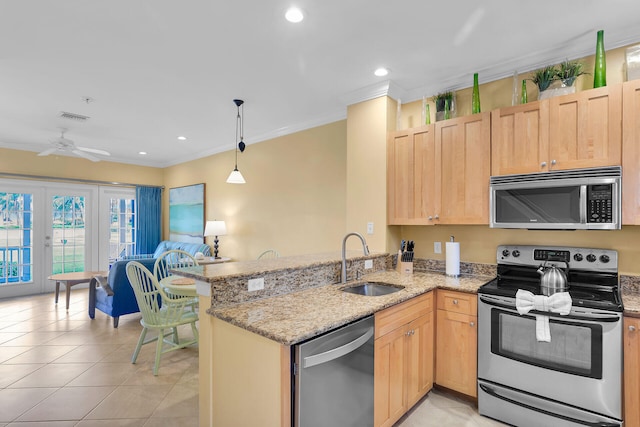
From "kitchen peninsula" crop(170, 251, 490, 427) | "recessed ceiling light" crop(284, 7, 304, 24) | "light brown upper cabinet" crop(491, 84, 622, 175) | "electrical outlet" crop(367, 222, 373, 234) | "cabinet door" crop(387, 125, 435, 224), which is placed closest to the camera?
"kitchen peninsula" crop(170, 251, 490, 427)

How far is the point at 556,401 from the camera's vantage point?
202cm

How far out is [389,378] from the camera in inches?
79.3

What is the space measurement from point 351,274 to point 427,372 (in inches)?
36.0

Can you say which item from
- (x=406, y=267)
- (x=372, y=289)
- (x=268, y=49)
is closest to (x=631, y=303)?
(x=406, y=267)

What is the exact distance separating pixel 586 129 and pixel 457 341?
5.64 feet

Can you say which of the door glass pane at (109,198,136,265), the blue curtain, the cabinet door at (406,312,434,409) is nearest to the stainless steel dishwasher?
the cabinet door at (406,312,434,409)

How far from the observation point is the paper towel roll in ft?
9.39

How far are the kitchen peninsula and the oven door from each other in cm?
30

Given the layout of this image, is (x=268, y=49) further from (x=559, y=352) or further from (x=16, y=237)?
(x=16, y=237)

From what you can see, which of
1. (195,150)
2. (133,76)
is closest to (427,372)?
(133,76)

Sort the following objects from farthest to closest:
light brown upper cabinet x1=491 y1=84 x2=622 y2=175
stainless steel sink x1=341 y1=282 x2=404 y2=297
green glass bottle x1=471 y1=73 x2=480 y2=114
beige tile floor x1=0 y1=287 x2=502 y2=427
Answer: green glass bottle x1=471 y1=73 x2=480 y2=114 → stainless steel sink x1=341 y1=282 x2=404 y2=297 → beige tile floor x1=0 y1=287 x2=502 y2=427 → light brown upper cabinet x1=491 y1=84 x2=622 y2=175

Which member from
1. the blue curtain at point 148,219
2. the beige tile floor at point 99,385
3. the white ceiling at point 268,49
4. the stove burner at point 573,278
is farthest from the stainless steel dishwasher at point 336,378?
the blue curtain at point 148,219

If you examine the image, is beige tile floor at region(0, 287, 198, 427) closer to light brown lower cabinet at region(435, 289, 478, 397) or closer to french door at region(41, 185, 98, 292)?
light brown lower cabinet at region(435, 289, 478, 397)

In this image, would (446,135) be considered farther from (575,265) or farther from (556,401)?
(556,401)
